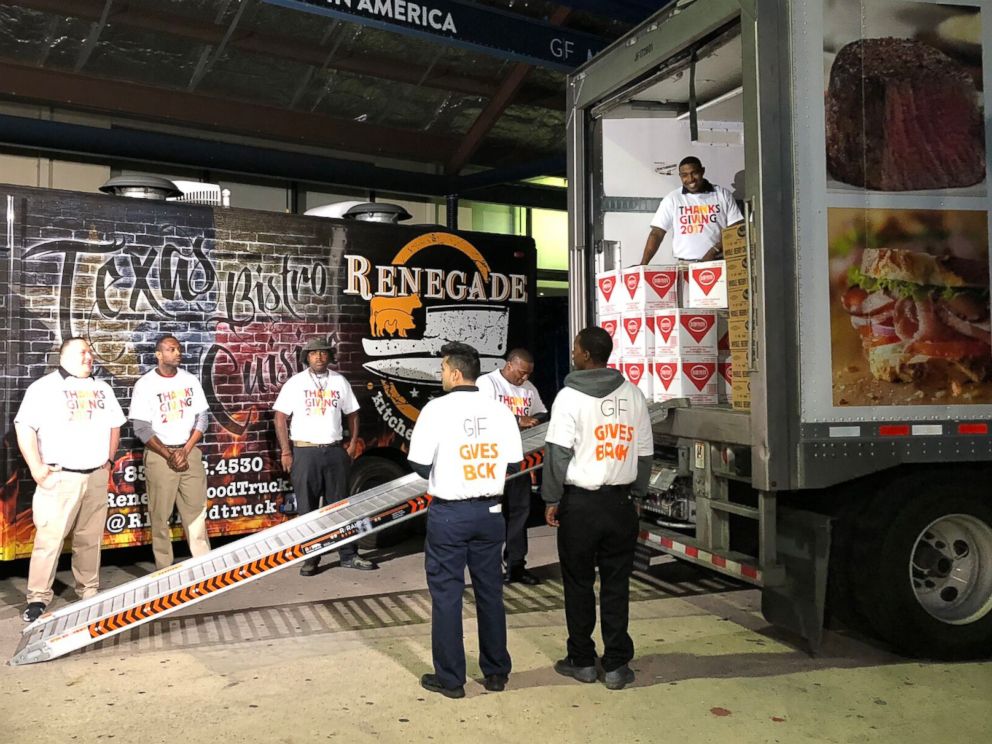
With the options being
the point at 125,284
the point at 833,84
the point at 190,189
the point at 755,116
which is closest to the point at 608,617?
the point at 755,116

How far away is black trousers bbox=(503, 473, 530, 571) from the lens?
7.20 m

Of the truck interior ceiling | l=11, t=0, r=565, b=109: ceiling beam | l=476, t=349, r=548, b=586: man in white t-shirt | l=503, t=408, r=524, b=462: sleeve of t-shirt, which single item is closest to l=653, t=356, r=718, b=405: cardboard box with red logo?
the truck interior ceiling

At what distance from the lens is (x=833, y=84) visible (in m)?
5.03

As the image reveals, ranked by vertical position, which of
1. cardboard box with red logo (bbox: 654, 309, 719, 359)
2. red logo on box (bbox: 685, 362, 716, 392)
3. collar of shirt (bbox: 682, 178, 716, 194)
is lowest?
red logo on box (bbox: 685, 362, 716, 392)

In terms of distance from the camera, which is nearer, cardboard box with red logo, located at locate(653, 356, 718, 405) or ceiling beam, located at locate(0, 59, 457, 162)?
cardboard box with red logo, located at locate(653, 356, 718, 405)

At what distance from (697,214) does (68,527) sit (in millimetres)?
4795

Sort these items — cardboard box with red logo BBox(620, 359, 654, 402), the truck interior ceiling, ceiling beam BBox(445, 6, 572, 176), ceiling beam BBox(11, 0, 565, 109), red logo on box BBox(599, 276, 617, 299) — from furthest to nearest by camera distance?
1. ceiling beam BBox(445, 6, 572, 176)
2. ceiling beam BBox(11, 0, 565, 109)
3. the truck interior ceiling
4. red logo on box BBox(599, 276, 617, 299)
5. cardboard box with red logo BBox(620, 359, 654, 402)

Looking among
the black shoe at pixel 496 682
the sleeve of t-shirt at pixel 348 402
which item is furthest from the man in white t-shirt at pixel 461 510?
the sleeve of t-shirt at pixel 348 402

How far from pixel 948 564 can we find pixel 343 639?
3.55 m

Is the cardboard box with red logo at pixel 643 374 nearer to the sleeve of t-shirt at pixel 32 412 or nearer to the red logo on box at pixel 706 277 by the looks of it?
the red logo on box at pixel 706 277

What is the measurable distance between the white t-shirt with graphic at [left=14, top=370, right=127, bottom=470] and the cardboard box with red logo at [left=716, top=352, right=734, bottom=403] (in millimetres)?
4130

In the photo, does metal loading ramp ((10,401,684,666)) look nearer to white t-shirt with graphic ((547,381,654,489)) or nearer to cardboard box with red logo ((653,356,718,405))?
cardboard box with red logo ((653,356,718,405))

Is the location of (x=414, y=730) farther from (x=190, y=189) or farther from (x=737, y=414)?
(x=190, y=189)

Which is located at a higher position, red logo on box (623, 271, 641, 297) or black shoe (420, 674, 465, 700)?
red logo on box (623, 271, 641, 297)
